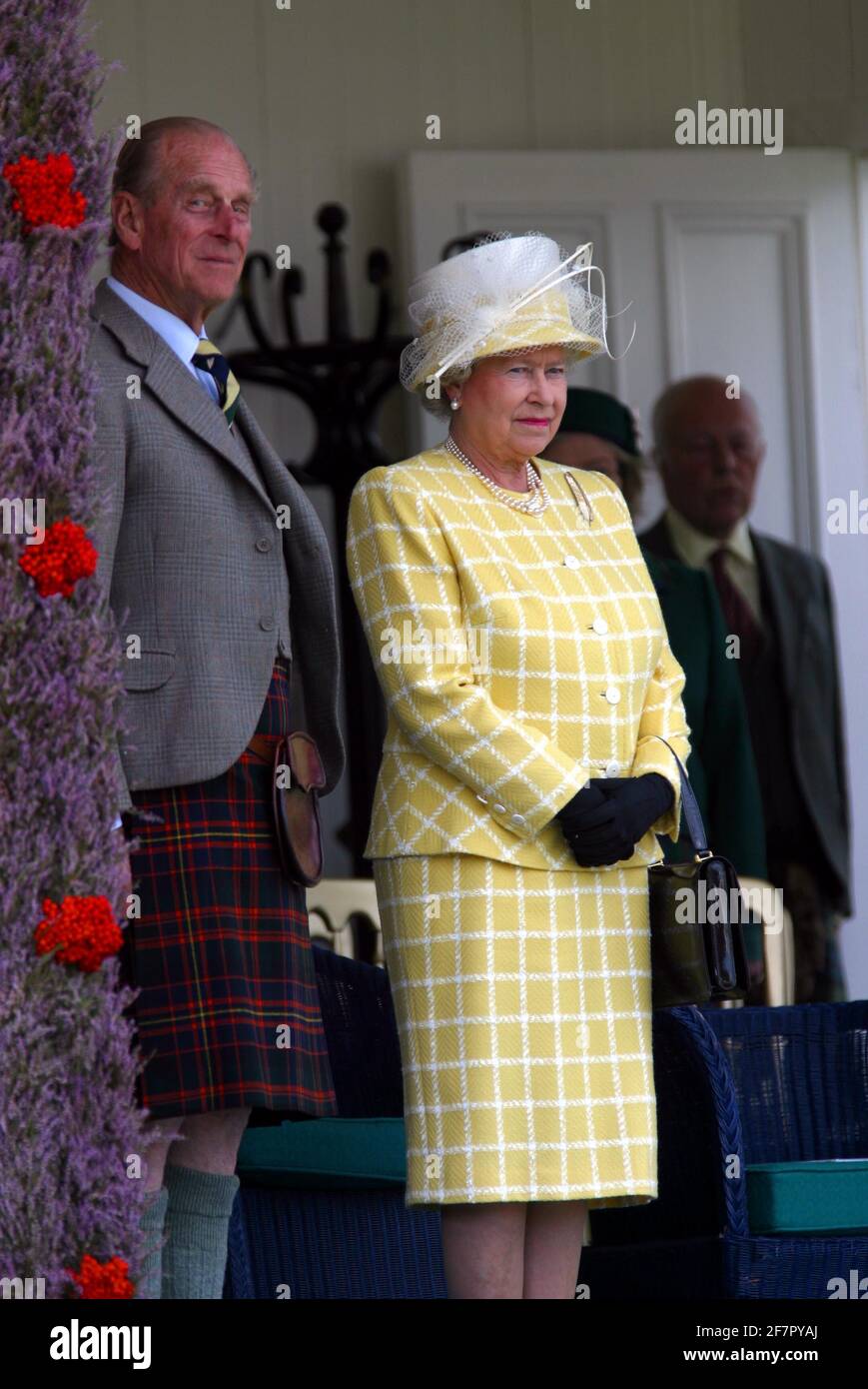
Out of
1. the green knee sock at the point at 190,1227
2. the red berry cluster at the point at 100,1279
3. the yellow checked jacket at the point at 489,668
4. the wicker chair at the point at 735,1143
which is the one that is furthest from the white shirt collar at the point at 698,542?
the red berry cluster at the point at 100,1279

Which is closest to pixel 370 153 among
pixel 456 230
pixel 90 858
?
pixel 456 230

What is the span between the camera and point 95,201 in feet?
8.95

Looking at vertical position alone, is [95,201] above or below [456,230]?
below

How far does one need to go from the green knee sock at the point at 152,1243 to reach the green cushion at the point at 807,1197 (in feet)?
3.29

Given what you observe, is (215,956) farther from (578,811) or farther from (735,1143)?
(735,1143)

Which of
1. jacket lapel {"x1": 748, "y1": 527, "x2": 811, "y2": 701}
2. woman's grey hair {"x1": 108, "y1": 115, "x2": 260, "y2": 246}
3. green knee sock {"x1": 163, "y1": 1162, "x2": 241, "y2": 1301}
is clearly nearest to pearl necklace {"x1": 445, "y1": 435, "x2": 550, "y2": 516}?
woman's grey hair {"x1": 108, "y1": 115, "x2": 260, "y2": 246}

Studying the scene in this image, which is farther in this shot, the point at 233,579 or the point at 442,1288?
the point at 442,1288

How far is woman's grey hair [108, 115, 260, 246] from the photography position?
9.79 ft

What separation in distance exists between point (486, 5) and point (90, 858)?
14.8ft

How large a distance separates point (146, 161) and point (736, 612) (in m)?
3.50

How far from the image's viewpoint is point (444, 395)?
3111 millimetres

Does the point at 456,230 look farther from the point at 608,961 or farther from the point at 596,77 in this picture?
the point at 608,961

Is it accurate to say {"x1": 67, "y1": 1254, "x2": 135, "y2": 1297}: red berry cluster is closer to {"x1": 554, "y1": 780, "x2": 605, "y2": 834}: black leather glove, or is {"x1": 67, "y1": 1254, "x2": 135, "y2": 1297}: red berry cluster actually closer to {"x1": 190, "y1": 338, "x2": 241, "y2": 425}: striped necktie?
{"x1": 554, "y1": 780, "x2": 605, "y2": 834}: black leather glove

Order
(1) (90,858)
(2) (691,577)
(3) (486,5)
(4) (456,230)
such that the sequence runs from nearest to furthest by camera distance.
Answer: (1) (90,858), (2) (691,577), (4) (456,230), (3) (486,5)
